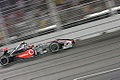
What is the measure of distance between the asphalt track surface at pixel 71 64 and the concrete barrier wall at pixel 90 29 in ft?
1.39

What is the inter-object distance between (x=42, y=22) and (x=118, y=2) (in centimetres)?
195

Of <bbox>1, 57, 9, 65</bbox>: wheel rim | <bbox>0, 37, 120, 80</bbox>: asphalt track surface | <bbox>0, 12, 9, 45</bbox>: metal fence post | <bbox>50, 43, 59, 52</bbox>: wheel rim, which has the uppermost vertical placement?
<bbox>0, 12, 9, 45</bbox>: metal fence post

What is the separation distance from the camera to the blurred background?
503 centimetres

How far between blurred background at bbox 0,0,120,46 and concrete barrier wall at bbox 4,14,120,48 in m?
0.15

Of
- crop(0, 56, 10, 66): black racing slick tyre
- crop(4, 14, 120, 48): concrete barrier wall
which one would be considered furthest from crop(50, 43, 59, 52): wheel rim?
crop(0, 56, 10, 66): black racing slick tyre

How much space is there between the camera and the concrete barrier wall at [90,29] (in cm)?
474

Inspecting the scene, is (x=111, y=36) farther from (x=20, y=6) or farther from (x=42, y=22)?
(x=20, y=6)

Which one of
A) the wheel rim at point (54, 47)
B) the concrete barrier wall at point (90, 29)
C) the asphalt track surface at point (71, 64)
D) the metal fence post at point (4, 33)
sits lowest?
the asphalt track surface at point (71, 64)

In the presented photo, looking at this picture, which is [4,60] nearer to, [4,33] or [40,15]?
[4,33]

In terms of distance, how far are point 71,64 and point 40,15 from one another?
1781 mm

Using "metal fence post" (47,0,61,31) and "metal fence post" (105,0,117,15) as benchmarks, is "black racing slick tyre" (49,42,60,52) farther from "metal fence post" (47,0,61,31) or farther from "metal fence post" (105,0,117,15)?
"metal fence post" (105,0,117,15)

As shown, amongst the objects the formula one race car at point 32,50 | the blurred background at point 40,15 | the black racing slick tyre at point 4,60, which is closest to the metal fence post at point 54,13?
the blurred background at point 40,15

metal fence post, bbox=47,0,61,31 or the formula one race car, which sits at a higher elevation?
metal fence post, bbox=47,0,61,31

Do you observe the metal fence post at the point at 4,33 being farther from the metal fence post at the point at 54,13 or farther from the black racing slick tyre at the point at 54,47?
the black racing slick tyre at the point at 54,47
